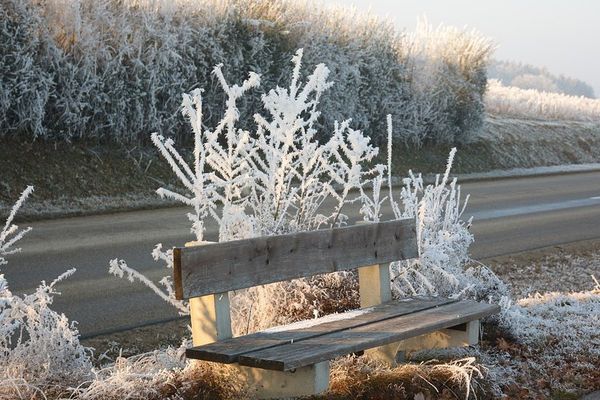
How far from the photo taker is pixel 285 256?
5.39 m

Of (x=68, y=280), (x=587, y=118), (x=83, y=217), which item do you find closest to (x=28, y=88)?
(x=83, y=217)

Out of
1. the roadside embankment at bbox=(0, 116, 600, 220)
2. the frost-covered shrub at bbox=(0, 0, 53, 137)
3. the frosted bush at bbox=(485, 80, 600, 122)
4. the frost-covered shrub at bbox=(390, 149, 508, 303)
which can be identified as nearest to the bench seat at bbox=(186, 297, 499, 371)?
the frost-covered shrub at bbox=(390, 149, 508, 303)

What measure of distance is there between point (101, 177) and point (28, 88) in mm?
1651

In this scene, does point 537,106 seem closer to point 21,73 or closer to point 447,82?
point 447,82

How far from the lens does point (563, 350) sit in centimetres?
666

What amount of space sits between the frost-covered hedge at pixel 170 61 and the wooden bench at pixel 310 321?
976cm

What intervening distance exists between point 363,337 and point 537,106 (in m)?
30.1

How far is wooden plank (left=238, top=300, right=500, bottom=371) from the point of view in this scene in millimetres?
4594

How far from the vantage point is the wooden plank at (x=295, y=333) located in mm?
4734

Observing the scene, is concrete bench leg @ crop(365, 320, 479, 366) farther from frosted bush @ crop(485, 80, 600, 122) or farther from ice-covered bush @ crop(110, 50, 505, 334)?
frosted bush @ crop(485, 80, 600, 122)

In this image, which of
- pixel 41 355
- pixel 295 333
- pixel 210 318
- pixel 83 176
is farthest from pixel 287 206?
pixel 83 176

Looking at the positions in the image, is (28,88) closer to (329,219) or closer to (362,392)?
(329,219)

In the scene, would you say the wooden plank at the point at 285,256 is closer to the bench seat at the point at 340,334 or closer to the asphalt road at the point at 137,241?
the bench seat at the point at 340,334

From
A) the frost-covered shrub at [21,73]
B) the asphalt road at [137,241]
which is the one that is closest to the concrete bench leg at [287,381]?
the asphalt road at [137,241]
